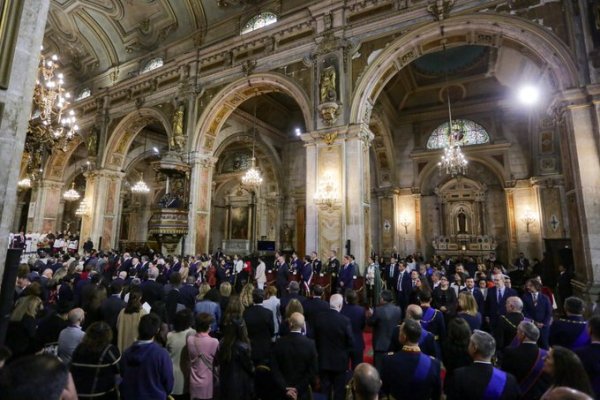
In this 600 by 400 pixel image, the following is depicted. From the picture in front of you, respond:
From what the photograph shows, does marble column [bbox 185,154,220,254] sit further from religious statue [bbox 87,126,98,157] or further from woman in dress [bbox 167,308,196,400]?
Answer: woman in dress [bbox 167,308,196,400]

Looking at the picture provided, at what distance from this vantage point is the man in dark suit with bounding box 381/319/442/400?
2.03 meters

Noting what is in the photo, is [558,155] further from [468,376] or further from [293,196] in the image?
[468,376]

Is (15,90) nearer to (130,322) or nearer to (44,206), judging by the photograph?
(130,322)

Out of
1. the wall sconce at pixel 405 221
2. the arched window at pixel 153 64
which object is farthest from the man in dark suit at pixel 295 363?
the arched window at pixel 153 64

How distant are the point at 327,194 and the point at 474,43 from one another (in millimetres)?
5588

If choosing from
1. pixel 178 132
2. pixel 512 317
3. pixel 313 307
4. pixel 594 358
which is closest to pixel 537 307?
pixel 512 317

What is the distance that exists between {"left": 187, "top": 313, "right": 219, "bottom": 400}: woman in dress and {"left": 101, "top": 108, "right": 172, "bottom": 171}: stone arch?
13.0 m

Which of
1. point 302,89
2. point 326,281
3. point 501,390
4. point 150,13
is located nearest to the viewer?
point 501,390

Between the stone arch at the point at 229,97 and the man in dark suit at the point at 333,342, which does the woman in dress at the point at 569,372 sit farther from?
the stone arch at the point at 229,97

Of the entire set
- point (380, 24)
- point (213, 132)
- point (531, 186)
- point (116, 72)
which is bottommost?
point (531, 186)

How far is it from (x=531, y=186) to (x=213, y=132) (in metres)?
12.8

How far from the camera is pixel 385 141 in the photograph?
14.3 meters

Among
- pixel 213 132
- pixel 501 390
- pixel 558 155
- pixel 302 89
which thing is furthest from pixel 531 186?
pixel 501 390

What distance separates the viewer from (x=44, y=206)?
55.7 feet
